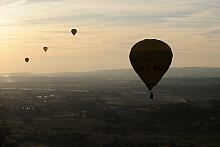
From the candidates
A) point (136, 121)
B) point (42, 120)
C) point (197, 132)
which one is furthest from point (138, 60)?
point (42, 120)

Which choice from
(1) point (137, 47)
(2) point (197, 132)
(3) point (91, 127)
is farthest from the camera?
(3) point (91, 127)

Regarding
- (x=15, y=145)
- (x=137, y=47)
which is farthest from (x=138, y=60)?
(x=15, y=145)

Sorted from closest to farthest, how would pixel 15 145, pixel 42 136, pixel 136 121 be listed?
pixel 15 145
pixel 42 136
pixel 136 121

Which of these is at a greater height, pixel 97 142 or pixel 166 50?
pixel 166 50

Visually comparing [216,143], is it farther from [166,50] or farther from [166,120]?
[166,50]

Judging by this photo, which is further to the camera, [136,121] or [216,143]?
[136,121]
